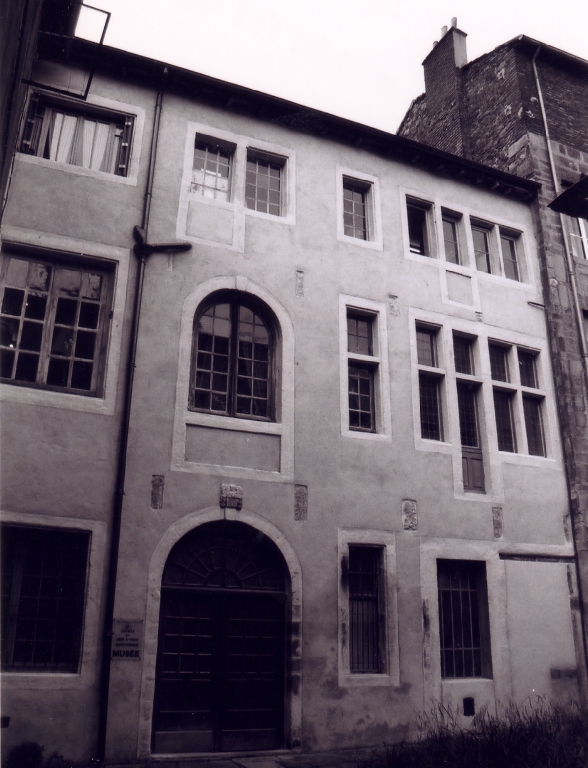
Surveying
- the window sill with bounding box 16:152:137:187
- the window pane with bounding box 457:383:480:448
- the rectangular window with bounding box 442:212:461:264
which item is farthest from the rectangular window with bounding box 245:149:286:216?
the window pane with bounding box 457:383:480:448

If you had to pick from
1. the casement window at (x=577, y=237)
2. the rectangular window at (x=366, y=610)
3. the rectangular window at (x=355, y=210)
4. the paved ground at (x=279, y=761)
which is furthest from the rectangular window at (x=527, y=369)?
the paved ground at (x=279, y=761)

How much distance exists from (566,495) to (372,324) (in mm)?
4659

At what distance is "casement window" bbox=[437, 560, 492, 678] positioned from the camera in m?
10.8

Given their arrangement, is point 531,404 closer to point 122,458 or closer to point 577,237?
point 577,237

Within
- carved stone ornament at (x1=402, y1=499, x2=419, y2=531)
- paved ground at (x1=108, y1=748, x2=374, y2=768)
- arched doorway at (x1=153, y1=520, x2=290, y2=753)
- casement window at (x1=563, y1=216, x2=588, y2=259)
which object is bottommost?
paved ground at (x1=108, y1=748, x2=374, y2=768)

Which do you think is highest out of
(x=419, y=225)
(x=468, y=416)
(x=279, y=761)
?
(x=419, y=225)

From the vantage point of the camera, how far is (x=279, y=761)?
8.73 metres

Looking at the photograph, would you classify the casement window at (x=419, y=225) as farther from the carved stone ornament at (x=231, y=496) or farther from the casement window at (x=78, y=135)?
the carved stone ornament at (x=231, y=496)

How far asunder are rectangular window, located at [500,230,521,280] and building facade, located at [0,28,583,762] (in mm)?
722

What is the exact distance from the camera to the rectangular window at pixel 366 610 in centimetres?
1016

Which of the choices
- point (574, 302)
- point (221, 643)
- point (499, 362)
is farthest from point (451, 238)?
point (221, 643)

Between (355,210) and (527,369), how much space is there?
14.6ft

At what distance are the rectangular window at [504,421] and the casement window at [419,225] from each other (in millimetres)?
3007

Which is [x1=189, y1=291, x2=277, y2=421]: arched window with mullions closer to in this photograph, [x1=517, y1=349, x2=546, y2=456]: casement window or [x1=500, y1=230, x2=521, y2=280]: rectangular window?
[x1=517, y1=349, x2=546, y2=456]: casement window
